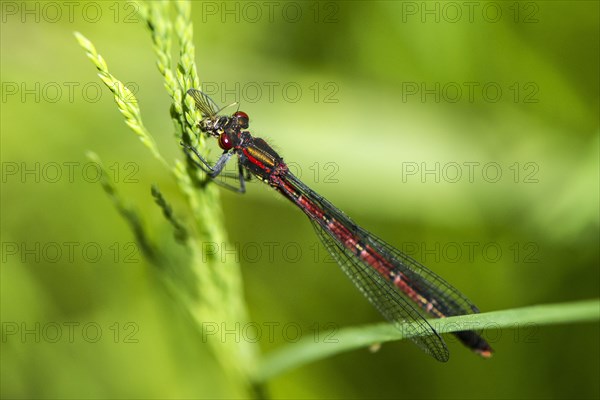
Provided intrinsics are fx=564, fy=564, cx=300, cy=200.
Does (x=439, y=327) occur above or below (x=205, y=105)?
below

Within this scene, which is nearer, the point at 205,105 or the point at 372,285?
the point at 205,105

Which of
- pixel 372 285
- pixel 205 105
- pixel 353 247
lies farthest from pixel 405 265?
pixel 205 105

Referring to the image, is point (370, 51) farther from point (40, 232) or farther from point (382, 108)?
point (40, 232)

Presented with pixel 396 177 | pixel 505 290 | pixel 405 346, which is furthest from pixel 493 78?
pixel 405 346

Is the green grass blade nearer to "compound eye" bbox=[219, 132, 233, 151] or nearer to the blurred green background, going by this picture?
the blurred green background

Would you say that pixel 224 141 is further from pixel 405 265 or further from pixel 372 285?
pixel 405 265

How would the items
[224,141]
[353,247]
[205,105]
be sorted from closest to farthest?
[205,105] < [224,141] < [353,247]

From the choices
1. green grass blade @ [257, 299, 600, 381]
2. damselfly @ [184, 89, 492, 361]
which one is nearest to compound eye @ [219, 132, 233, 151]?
damselfly @ [184, 89, 492, 361]
